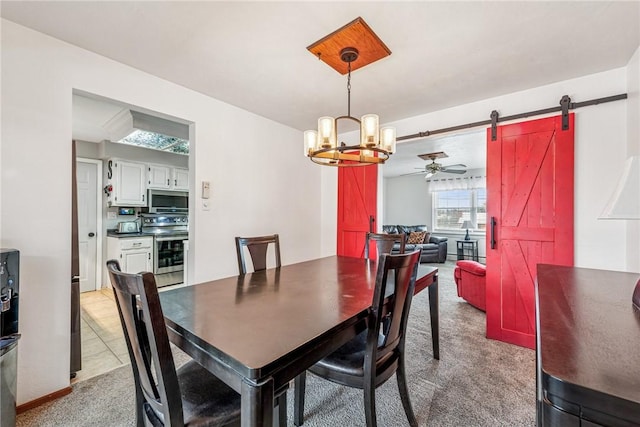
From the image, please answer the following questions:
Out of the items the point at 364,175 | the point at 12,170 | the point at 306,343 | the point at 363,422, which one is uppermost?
the point at 364,175

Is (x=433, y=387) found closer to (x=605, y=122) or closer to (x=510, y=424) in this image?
(x=510, y=424)

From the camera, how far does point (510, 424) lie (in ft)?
5.27

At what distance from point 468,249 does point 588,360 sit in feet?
23.4

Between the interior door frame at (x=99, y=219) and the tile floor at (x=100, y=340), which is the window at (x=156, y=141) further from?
the tile floor at (x=100, y=340)

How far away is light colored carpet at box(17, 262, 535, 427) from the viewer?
1.65 m

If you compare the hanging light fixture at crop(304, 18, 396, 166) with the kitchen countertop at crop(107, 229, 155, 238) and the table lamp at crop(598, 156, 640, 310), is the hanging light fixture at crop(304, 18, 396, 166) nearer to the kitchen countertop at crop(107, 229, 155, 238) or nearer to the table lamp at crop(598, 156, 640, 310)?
the table lamp at crop(598, 156, 640, 310)

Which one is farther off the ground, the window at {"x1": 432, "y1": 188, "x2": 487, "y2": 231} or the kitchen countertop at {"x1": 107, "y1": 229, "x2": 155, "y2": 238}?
the window at {"x1": 432, "y1": 188, "x2": 487, "y2": 231}

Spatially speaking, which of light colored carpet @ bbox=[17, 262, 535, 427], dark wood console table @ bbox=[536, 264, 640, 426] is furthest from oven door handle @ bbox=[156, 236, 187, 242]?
dark wood console table @ bbox=[536, 264, 640, 426]

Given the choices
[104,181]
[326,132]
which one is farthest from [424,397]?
[104,181]

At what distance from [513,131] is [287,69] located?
2.17m

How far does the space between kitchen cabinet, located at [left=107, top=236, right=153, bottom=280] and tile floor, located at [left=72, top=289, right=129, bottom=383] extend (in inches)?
23.1

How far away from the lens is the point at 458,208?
24.5ft

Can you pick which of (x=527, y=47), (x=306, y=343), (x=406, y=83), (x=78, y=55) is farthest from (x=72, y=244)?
(x=527, y=47)

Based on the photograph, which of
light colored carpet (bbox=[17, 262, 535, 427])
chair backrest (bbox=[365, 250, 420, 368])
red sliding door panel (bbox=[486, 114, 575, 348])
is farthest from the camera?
red sliding door panel (bbox=[486, 114, 575, 348])
